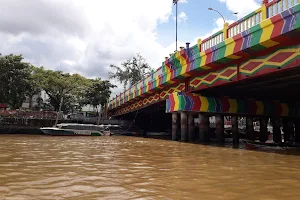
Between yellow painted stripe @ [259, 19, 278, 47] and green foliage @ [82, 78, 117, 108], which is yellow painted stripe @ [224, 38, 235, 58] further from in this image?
green foliage @ [82, 78, 117, 108]

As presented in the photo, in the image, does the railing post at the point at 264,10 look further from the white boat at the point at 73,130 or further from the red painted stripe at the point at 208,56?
the white boat at the point at 73,130

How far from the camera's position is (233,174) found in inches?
361

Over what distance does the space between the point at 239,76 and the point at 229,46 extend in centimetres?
232

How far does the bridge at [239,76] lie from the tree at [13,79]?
23035 millimetres

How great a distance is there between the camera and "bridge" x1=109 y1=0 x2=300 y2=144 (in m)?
15.4

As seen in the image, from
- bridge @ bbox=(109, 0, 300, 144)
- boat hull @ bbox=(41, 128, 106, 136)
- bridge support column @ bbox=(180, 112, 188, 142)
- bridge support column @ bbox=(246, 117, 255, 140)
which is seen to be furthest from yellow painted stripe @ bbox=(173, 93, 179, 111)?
boat hull @ bbox=(41, 128, 106, 136)

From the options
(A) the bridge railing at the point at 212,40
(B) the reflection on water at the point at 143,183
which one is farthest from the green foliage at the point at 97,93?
(B) the reflection on water at the point at 143,183

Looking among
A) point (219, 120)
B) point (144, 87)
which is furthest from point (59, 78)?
point (219, 120)

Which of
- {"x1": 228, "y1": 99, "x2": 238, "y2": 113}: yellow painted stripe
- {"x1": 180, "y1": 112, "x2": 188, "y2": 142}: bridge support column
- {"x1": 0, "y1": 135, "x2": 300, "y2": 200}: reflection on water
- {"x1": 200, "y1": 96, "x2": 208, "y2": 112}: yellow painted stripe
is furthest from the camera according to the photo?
{"x1": 180, "y1": 112, "x2": 188, "y2": 142}: bridge support column

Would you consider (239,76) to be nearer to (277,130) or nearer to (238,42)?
(238,42)

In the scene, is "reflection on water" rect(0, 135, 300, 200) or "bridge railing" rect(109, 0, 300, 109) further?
"bridge railing" rect(109, 0, 300, 109)

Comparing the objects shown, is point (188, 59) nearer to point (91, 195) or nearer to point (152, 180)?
point (152, 180)

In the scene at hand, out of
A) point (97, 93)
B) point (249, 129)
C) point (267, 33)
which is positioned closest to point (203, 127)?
point (249, 129)

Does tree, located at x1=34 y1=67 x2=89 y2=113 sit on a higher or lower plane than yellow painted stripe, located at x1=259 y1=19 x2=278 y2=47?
higher
